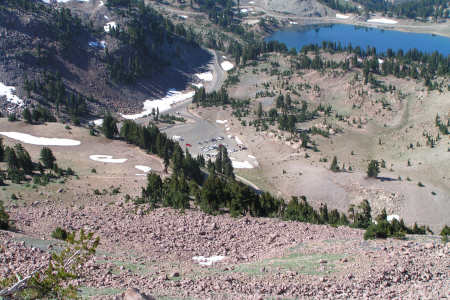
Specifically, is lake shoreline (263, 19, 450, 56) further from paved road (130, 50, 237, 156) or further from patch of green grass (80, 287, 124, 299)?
patch of green grass (80, 287, 124, 299)

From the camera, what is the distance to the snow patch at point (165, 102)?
100775 mm

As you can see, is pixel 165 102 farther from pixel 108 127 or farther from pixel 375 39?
pixel 375 39

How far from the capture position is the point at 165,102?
108 m

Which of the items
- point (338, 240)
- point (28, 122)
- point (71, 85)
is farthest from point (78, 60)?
point (338, 240)

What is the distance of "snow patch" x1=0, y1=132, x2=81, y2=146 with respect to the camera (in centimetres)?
5996

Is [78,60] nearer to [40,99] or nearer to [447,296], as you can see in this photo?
[40,99]

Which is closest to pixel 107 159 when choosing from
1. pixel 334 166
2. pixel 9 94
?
pixel 334 166

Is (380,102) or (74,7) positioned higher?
(74,7)

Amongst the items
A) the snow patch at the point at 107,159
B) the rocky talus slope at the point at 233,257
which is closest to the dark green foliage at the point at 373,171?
the rocky talus slope at the point at 233,257

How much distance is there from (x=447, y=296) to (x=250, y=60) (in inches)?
4932

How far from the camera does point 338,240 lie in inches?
1190

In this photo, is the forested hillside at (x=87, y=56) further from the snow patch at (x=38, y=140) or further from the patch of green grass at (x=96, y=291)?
the patch of green grass at (x=96, y=291)

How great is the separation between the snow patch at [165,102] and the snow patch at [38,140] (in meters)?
35.4

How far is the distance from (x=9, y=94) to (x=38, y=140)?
102 ft
